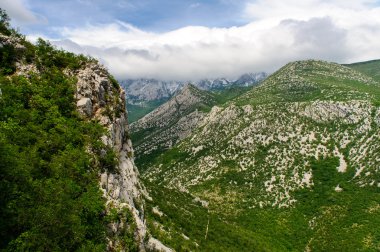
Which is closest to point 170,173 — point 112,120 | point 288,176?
point 288,176

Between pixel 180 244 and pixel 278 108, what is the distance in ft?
475

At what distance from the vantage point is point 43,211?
76.5ft

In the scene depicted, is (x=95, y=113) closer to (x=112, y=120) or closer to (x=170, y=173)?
(x=112, y=120)

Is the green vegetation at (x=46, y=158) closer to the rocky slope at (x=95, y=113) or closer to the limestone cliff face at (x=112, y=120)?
the rocky slope at (x=95, y=113)

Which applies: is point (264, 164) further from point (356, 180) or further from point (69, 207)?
point (69, 207)

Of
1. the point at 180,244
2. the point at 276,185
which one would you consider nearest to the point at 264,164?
the point at 276,185

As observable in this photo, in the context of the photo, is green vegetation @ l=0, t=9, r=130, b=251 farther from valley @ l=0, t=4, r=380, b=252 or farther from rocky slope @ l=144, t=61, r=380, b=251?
rocky slope @ l=144, t=61, r=380, b=251

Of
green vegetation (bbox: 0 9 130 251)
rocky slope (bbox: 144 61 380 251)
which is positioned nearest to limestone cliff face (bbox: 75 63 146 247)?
green vegetation (bbox: 0 9 130 251)

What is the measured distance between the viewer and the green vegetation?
23.6 m

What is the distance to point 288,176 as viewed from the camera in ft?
465

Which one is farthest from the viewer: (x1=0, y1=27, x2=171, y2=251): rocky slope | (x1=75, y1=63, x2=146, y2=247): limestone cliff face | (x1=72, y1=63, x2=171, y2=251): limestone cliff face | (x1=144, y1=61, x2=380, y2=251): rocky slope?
(x1=144, y1=61, x2=380, y2=251): rocky slope

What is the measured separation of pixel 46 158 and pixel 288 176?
122 meters

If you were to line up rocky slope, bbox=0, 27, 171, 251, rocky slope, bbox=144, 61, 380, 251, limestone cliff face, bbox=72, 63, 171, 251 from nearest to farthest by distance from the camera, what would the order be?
rocky slope, bbox=0, 27, 171, 251, limestone cliff face, bbox=72, 63, 171, 251, rocky slope, bbox=144, 61, 380, 251

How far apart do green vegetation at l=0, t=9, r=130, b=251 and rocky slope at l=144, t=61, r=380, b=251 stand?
32.2 m
